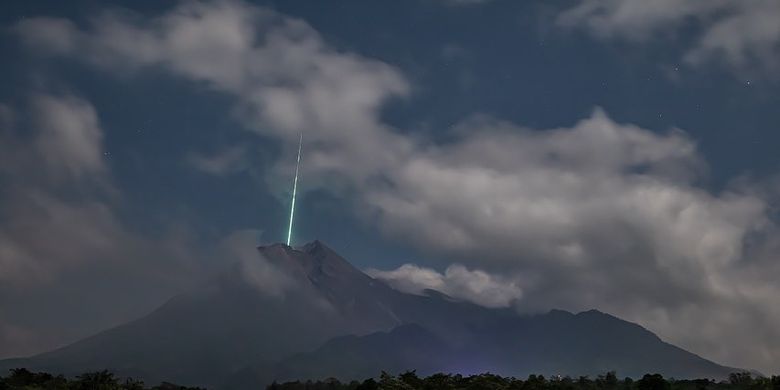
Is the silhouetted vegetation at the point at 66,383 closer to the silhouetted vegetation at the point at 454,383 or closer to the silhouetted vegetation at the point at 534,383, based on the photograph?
the silhouetted vegetation at the point at 454,383

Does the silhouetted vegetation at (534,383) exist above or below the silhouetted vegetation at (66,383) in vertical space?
above

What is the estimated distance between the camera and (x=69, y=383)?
8306 cm

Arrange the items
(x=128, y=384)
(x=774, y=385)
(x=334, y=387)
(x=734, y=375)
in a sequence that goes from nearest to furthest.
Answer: (x=774, y=385) → (x=128, y=384) → (x=734, y=375) → (x=334, y=387)

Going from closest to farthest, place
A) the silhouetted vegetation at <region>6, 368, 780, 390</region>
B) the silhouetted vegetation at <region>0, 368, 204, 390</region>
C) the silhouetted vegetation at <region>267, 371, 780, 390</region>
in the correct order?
the silhouetted vegetation at <region>0, 368, 204, 390</region> < the silhouetted vegetation at <region>6, 368, 780, 390</region> < the silhouetted vegetation at <region>267, 371, 780, 390</region>

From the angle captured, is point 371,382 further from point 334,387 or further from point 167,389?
point 167,389

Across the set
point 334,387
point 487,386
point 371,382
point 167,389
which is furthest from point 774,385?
point 167,389

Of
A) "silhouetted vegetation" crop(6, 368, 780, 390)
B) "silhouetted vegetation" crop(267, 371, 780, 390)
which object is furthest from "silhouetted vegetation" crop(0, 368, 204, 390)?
"silhouetted vegetation" crop(267, 371, 780, 390)

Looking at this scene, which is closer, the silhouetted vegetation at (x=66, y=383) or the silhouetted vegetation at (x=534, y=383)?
the silhouetted vegetation at (x=66, y=383)

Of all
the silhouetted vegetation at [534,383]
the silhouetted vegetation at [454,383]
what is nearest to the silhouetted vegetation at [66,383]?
the silhouetted vegetation at [454,383]

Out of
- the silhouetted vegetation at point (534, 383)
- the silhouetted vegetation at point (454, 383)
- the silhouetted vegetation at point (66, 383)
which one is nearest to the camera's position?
the silhouetted vegetation at point (66, 383)

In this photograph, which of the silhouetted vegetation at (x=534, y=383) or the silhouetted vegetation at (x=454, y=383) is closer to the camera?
the silhouetted vegetation at (x=454, y=383)

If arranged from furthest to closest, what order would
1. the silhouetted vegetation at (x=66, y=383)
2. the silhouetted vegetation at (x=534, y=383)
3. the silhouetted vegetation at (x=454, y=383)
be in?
the silhouetted vegetation at (x=534, y=383) → the silhouetted vegetation at (x=454, y=383) → the silhouetted vegetation at (x=66, y=383)

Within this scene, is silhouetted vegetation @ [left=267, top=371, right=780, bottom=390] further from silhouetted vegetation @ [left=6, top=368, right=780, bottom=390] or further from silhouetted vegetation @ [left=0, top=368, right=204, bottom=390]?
silhouetted vegetation @ [left=0, top=368, right=204, bottom=390]

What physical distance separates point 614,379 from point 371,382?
35.0m
